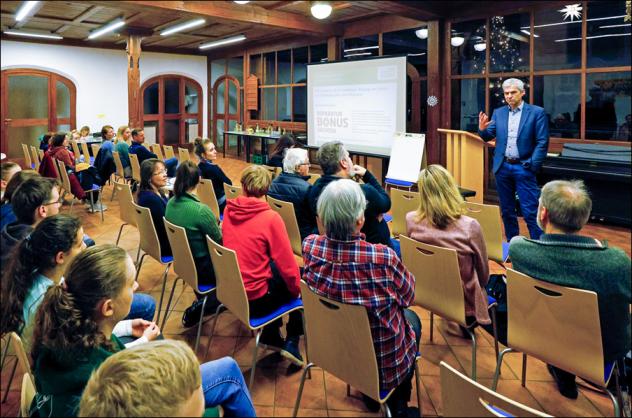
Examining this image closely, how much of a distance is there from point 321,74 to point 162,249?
5232mm

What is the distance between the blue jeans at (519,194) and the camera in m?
4.16

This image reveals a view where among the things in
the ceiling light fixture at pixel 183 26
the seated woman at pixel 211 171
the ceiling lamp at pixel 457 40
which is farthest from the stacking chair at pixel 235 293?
the ceiling light fixture at pixel 183 26

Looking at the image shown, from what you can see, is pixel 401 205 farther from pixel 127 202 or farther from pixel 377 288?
pixel 127 202

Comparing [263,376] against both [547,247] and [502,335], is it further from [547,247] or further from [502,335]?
[547,247]

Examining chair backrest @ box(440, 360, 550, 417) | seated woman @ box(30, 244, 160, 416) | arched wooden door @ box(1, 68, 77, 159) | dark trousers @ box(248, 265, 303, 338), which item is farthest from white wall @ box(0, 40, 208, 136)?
chair backrest @ box(440, 360, 550, 417)

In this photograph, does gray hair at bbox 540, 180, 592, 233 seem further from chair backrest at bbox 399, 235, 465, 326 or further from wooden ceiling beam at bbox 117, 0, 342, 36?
wooden ceiling beam at bbox 117, 0, 342, 36

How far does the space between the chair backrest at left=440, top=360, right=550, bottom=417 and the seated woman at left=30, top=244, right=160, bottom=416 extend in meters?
0.86

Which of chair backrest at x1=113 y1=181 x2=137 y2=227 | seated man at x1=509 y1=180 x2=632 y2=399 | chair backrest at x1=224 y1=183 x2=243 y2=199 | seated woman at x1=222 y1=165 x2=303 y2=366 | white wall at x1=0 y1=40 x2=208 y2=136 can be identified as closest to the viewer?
seated man at x1=509 y1=180 x2=632 y2=399

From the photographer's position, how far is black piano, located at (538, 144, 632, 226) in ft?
16.5

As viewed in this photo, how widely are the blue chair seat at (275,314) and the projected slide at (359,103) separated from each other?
4.45m

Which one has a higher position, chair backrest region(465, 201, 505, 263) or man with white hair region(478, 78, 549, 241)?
man with white hair region(478, 78, 549, 241)

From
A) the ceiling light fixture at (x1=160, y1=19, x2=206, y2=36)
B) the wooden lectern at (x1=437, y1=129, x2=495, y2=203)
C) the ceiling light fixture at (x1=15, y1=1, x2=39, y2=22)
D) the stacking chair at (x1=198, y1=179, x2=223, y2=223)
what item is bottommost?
the stacking chair at (x1=198, y1=179, x2=223, y2=223)

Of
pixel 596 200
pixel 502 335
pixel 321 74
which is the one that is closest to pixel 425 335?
pixel 502 335

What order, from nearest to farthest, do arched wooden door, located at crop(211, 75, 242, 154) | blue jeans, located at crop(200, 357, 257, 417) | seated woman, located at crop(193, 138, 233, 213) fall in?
blue jeans, located at crop(200, 357, 257, 417) → seated woman, located at crop(193, 138, 233, 213) → arched wooden door, located at crop(211, 75, 242, 154)
